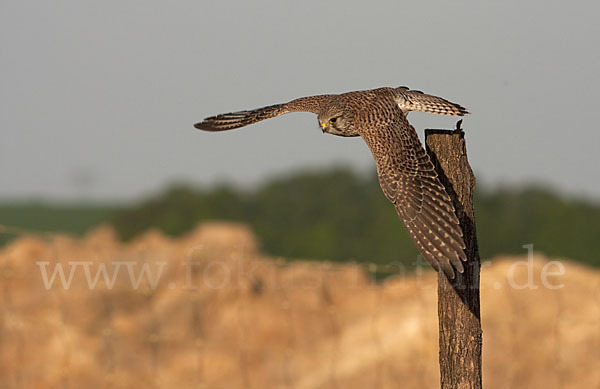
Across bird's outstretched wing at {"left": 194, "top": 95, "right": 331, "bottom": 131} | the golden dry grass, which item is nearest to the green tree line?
the golden dry grass

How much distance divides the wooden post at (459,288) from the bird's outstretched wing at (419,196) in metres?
0.20

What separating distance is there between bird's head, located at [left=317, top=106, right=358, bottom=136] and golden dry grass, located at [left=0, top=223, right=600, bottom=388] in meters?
3.69

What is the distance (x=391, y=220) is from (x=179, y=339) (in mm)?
11036

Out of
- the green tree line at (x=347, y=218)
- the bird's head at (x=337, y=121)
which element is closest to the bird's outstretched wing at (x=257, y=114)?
the bird's head at (x=337, y=121)

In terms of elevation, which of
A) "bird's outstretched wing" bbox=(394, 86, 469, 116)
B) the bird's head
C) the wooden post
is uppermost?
"bird's outstretched wing" bbox=(394, 86, 469, 116)

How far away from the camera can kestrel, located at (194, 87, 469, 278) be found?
15.6 ft

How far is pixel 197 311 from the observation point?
12.7 m

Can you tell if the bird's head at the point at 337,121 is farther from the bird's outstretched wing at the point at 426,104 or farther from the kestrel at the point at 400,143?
the bird's outstretched wing at the point at 426,104

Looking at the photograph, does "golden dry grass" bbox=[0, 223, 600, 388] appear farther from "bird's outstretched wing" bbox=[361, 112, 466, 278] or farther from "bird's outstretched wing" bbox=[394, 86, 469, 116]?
"bird's outstretched wing" bbox=[361, 112, 466, 278]

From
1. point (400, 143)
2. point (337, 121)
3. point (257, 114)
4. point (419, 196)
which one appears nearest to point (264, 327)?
point (257, 114)

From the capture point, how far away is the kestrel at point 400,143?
475cm

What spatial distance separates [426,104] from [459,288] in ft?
5.49

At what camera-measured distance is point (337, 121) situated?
242 inches

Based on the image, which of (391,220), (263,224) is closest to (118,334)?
(391,220)
